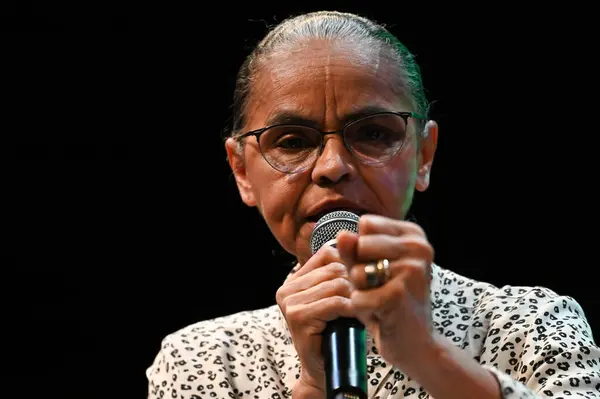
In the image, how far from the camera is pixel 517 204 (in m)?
2.70

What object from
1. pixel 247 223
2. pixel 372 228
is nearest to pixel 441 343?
pixel 372 228

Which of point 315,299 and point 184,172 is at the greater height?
point 315,299

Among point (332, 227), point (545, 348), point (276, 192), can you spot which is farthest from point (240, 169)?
point (545, 348)

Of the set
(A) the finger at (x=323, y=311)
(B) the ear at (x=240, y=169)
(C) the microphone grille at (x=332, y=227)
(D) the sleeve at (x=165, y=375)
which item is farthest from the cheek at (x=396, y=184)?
(D) the sleeve at (x=165, y=375)

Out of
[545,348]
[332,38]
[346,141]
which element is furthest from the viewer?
[332,38]

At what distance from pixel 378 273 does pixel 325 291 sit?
0.12 meters

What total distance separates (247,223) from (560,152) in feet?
3.56

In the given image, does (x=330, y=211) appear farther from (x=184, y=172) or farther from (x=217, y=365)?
(x=184, y=172)

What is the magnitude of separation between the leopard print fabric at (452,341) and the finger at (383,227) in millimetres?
471

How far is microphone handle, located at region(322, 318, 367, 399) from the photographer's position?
1.17 metres

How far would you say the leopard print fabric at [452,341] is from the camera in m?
1.73

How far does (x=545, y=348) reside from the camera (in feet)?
5.73

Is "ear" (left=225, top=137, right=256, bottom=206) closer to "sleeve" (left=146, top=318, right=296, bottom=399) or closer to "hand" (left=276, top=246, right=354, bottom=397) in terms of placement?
"sleeve" (left=146, top=318, right=296, bottom=399)

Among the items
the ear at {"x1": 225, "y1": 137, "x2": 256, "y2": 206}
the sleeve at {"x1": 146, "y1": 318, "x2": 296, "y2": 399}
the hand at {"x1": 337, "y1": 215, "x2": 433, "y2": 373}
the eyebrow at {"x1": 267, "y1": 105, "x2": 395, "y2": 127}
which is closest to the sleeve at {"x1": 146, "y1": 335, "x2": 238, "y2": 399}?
the sleeve at {"x1": 146, "y1": 318, "x2": 296, "y2": 399}
